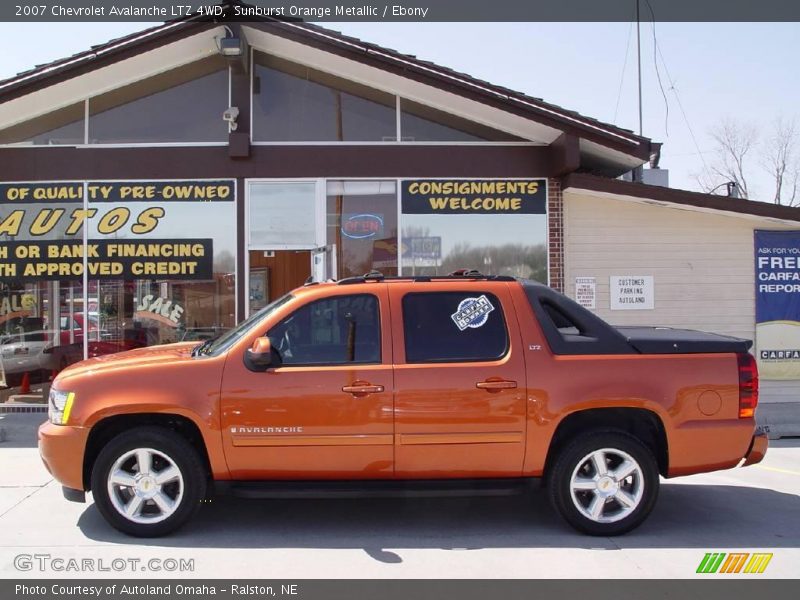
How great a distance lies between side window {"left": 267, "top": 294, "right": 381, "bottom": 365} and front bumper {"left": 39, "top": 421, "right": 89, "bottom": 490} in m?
1.48

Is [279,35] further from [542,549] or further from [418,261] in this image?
[542,549]

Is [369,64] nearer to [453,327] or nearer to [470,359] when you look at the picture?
[453,327]

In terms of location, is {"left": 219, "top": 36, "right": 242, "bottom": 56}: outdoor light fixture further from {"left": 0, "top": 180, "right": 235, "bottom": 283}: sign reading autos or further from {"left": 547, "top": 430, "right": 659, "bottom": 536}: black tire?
{"left": 547, "top": 430, "right": 659, "bottom": 536}: black tire

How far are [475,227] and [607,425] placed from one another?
19.0 ft

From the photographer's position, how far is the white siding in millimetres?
10523

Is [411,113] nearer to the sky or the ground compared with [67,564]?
nearer to the sky

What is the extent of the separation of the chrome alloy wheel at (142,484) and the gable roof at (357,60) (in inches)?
261

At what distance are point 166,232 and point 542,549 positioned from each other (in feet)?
24.9

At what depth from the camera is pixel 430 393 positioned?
193 inches

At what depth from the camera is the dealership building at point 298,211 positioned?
10336 millimetres

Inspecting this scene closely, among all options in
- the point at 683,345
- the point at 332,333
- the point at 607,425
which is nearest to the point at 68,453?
the point at 332,333

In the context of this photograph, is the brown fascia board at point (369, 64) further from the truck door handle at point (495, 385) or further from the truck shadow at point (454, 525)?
the truck door handle at point (495, 385)

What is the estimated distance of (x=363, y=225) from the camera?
1059cm

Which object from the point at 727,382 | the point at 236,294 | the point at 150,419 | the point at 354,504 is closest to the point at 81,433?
the point at 150,419
